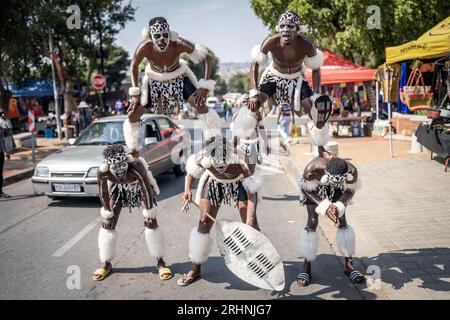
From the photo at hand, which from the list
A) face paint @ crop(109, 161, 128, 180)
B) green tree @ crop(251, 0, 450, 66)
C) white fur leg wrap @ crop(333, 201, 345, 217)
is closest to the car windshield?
face paint @ crop(109, 161, 128, 180)

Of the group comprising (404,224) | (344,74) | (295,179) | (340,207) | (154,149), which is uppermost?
(344,74)

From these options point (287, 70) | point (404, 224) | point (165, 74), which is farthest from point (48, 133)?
point (404, 224)

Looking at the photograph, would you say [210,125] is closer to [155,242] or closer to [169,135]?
[155,242]

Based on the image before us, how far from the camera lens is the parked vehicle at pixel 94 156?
7582mm

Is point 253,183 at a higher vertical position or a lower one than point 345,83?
lower

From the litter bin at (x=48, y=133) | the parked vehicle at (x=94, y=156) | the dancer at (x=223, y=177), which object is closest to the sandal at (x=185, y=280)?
the dancer at (x=223, y=177)

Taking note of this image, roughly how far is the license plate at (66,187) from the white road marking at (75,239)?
915 mm

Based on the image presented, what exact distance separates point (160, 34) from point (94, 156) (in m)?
4.03

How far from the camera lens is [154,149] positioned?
914 centimetres

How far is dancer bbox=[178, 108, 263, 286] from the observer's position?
4273 mm

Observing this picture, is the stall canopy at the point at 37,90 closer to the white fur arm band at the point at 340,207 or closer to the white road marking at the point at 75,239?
the white road marking at the point at 75,239

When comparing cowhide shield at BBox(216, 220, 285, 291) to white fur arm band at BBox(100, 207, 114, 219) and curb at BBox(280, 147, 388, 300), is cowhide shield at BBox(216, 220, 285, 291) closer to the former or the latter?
curb at BBox(280, 147, 388, 300)

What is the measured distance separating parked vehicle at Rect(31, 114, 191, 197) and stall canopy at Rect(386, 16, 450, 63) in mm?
5968
